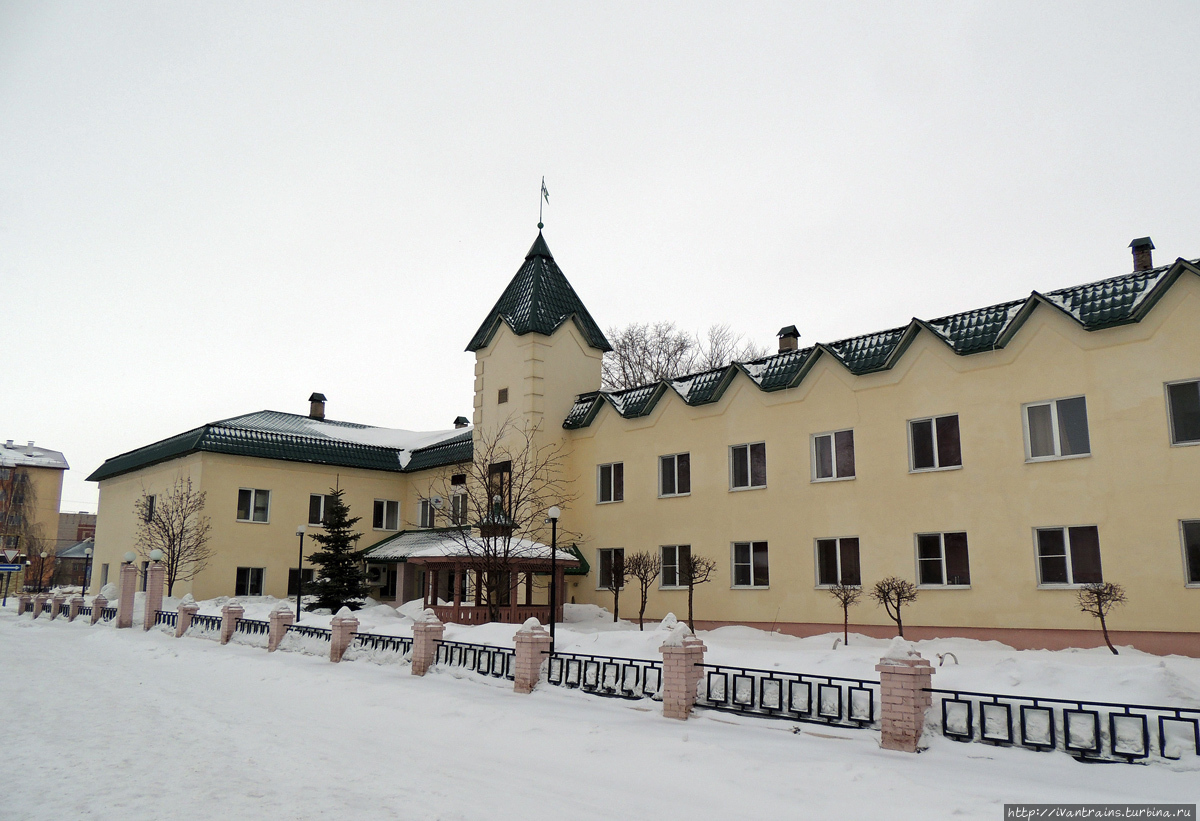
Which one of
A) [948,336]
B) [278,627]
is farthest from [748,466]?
[278,627]

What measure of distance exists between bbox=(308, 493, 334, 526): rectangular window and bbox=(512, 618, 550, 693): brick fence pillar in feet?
67.9

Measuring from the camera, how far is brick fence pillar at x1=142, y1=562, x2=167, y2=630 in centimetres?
2769

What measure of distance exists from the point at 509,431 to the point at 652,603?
24.7 feet

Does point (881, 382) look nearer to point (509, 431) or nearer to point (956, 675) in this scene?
point (956, 675)

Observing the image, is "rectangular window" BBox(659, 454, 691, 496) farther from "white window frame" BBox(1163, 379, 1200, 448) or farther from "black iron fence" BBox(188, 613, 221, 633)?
"black iron fence" BBox(188, 613, 221, 633)

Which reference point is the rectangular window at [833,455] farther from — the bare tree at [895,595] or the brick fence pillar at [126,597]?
the brick fence pillar at [126,597]

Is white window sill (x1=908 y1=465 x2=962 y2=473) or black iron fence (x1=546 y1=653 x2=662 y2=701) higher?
white window sill (x1=908 y1=465 x2=962 y2=473)

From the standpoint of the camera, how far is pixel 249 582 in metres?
31.0

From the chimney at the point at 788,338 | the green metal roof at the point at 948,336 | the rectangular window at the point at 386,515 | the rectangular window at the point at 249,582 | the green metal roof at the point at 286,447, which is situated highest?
the chimney at the point at 788,338

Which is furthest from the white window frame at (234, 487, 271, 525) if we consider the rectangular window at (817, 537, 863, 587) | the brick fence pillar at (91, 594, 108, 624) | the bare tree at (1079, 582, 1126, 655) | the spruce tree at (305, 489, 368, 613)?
the bare tree at (1079, 582, 1126, 655)

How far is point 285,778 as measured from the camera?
813cm

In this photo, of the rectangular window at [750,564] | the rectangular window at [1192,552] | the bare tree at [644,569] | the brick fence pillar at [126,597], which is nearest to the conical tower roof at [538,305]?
the bare tree at [644,569]

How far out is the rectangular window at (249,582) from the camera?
30797mm

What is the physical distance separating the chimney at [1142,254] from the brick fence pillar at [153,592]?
30108 millimetres
